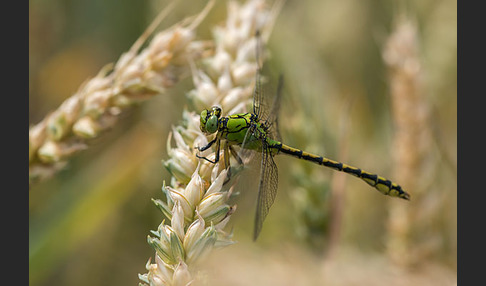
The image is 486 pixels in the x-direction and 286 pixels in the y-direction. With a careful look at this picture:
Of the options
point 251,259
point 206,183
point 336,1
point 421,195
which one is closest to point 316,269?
point 251,259

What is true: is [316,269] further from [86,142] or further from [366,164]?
[86,142]

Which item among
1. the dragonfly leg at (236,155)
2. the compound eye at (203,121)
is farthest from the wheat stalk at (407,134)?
the compound eye at (203,121)

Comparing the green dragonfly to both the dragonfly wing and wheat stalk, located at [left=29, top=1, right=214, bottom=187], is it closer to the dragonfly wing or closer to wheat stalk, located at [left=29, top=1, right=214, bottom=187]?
the dragonfly wing

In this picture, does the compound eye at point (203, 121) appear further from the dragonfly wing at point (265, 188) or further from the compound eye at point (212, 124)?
the dragonfly wing at point (265, 188)

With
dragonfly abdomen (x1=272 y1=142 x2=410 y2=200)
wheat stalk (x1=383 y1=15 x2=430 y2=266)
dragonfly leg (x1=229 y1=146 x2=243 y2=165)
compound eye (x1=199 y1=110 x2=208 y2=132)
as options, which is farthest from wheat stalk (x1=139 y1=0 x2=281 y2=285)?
wheat stalk (x1=383 y1=15 x2=430 y2=266)

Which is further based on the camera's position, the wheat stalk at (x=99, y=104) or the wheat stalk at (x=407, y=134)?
the wheat stalk at (x=407, y=134)

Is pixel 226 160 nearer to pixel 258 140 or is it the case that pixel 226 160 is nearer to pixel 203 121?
pixel 203 121
